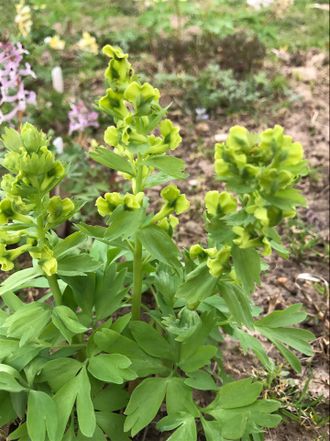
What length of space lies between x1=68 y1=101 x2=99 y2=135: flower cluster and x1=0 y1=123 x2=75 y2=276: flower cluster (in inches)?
66.3

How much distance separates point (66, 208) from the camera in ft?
4.54

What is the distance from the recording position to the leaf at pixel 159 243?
1.39 meters

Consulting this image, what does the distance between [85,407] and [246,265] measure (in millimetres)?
550

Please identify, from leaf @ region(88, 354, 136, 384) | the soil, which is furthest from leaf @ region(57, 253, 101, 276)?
the soil

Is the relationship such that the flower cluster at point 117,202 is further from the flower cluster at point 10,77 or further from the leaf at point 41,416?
the flower cluster at point 10,77

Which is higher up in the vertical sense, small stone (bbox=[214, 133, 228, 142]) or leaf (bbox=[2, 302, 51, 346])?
leaf (bbox=[2, 302, 51, 346])

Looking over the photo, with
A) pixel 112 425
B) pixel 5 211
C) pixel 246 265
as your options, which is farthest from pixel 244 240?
pixel 112 425

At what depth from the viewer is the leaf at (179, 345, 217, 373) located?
146 cm

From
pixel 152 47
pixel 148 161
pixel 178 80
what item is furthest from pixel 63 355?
pixel 152 47

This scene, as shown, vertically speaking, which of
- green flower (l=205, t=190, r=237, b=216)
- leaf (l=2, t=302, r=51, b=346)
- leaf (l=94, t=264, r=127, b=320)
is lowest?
leaf (l=94, t=264, r=127, b=320)

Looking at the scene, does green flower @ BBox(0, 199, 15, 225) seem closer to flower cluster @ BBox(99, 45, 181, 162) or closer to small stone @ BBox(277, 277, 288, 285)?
flower cluster @ BBox(99, 45, 181, 162)

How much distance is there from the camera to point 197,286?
1350 mm

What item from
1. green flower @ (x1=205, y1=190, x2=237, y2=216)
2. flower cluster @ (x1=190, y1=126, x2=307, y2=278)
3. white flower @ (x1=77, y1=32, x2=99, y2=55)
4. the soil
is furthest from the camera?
white flower @ (x1=77, y1=32, x2=99, y2=55)

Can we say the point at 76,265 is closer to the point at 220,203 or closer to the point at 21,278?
the point at 21,278
